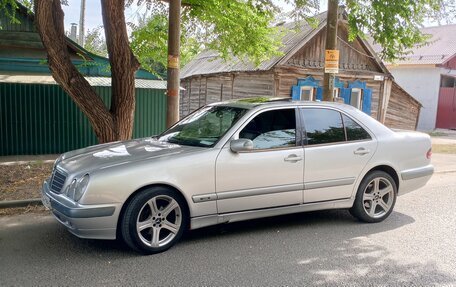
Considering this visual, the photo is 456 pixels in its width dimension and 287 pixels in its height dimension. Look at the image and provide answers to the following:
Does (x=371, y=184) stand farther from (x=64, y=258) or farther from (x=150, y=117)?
(x=150, y=117)

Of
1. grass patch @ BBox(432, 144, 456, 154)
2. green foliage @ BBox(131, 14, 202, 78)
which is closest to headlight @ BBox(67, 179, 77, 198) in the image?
green foliage @ BBox(131, 14, 202, 78)

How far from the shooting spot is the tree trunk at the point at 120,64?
7426mm

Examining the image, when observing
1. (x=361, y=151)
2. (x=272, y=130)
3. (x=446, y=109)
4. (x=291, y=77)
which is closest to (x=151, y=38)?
(x=272, y=130)

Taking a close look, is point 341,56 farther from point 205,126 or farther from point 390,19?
point 205,126

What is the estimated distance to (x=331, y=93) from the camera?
8.56 metres

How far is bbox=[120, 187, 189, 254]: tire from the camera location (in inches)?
177

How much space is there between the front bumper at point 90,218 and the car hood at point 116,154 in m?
0.40

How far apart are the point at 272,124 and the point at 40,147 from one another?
7.42 metres

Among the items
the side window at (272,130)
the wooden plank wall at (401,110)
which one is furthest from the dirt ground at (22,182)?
the wooden plank wall at (401,110)

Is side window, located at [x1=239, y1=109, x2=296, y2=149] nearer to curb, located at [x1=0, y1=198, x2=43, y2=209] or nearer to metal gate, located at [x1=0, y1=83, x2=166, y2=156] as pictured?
curb, located at [x1=0, y1=198, x2=43, y2=209]

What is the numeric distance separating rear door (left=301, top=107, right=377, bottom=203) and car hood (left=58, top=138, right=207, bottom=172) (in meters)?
1.45

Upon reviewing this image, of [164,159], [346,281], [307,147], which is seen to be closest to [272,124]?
[307,147]

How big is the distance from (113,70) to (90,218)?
399cm

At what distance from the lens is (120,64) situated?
7641 millimetres
